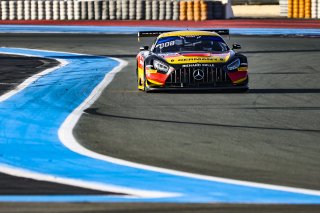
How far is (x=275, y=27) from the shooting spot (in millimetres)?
48469

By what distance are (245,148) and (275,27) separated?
37.1 metres

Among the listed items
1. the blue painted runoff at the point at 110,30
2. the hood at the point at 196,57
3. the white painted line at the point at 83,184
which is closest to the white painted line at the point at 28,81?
the hood at the point at 196,57

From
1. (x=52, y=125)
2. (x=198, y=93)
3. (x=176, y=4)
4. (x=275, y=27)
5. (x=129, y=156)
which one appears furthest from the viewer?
(x=176, y=4)

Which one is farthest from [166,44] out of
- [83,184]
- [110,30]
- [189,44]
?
[110,30]

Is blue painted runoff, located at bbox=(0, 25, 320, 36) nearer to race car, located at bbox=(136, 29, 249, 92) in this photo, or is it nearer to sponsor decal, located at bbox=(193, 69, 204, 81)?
race car, located at bbox=(136, 29, 249, 92)

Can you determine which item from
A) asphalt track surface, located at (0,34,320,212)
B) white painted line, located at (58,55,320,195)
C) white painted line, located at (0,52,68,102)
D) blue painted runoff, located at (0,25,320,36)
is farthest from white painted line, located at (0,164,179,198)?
blue painted runoff, located at (0,25,320,36)

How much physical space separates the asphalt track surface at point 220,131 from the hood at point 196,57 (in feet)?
2.05

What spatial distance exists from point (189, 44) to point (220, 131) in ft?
22.5

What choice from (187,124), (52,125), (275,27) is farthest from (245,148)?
(275,27)

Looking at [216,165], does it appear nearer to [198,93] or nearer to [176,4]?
[198,93]

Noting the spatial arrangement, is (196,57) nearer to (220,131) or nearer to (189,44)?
(189,44)

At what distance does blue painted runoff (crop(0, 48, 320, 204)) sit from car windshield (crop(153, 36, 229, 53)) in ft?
5.53

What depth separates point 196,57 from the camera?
62.7ft

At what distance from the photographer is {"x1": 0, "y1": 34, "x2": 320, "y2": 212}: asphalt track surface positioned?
10.2 meters
